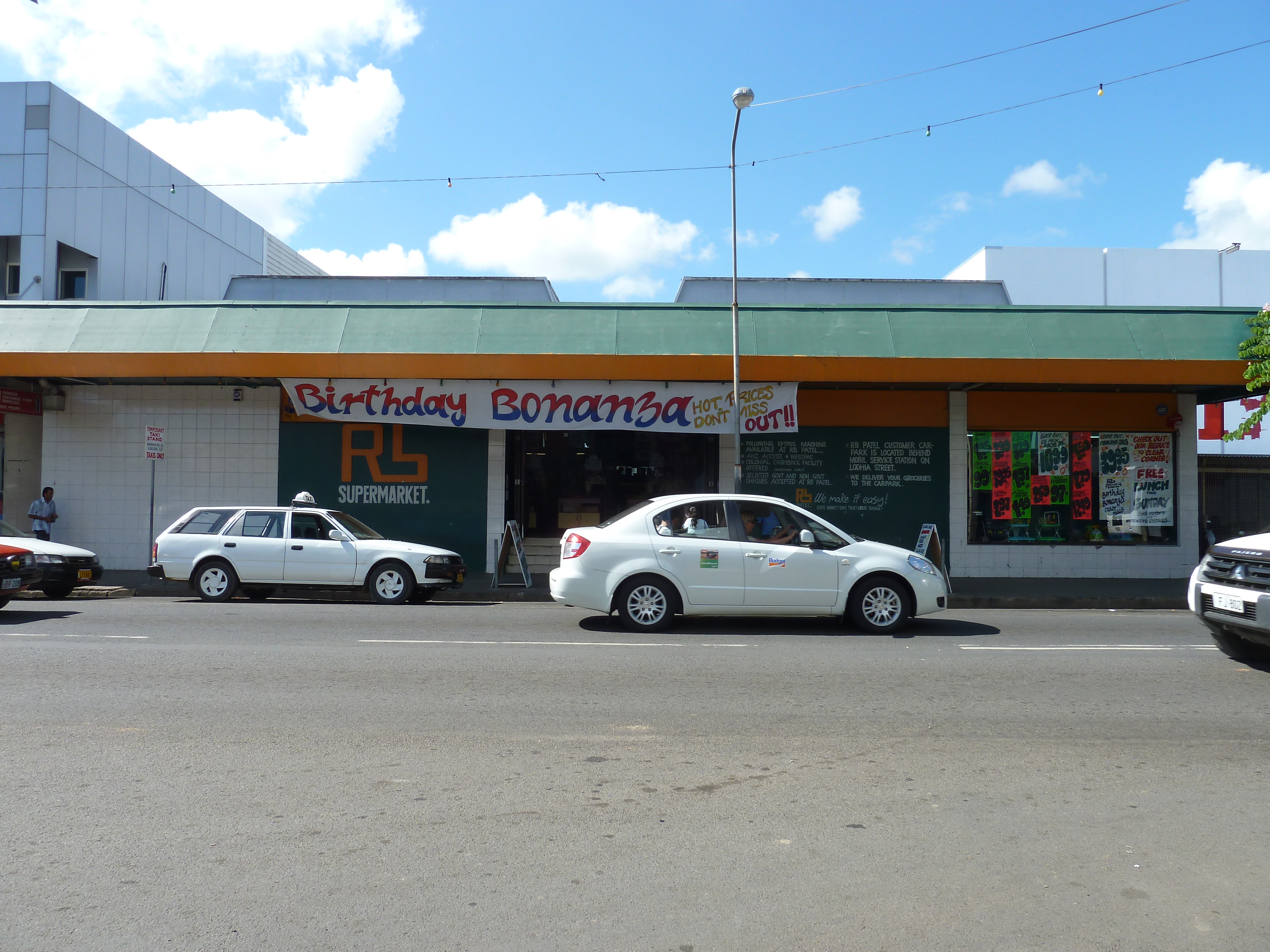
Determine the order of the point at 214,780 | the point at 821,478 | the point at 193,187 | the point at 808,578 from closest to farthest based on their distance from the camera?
the point at 214,780, the point at 808,578, the point at 821,478, the point at 193,187

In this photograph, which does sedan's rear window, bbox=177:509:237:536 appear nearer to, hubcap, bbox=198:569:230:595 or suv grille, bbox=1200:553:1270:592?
hubcap, bbox=198:569:230:595

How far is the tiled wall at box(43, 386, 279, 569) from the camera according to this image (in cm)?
1764

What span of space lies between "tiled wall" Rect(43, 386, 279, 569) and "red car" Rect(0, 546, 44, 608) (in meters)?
5.19

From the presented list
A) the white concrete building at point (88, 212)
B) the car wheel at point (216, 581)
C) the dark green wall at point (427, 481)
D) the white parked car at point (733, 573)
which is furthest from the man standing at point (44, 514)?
the white parked car at point (733, 573)

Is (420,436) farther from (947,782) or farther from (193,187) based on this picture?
(193,187)

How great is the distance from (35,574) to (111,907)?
11.0 metres

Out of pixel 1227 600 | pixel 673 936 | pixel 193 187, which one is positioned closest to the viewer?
pixel 673 936

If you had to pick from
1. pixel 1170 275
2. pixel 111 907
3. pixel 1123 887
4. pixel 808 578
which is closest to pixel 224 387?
pixel 808 578

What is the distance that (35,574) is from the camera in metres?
12.6

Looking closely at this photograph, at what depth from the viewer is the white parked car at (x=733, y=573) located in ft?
33.9

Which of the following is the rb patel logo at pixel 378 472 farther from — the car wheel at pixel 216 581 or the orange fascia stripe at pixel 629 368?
the car wheel at pixel 216 581

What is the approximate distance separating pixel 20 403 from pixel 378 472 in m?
6.78

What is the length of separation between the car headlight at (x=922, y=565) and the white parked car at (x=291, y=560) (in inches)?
264

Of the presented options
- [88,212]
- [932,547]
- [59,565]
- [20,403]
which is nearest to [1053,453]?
[932,547]
